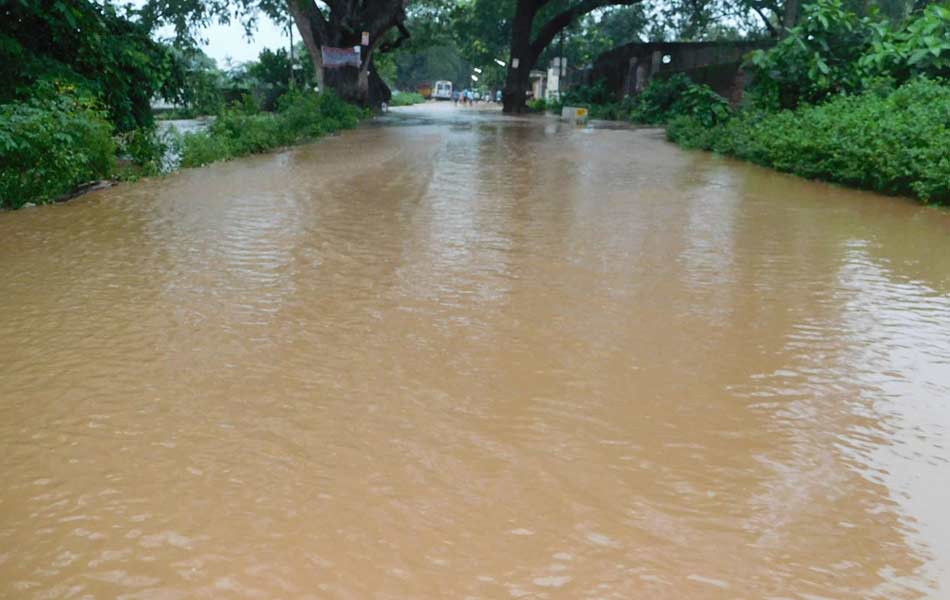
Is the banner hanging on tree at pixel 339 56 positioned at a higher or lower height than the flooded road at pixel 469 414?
higher

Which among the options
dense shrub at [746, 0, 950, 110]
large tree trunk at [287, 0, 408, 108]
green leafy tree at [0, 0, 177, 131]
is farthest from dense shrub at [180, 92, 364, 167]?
dense shrub at [746, 0, 950, 110]

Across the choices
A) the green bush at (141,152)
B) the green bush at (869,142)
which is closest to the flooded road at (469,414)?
the green bush at (869,142)

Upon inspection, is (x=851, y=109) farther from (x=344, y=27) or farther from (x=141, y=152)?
(x=344, y=27)

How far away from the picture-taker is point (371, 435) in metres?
3.27

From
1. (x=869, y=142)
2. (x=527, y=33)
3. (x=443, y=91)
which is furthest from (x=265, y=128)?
(x=443, y=91)

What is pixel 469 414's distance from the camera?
350cm

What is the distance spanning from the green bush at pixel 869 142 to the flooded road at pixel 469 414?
2862 millimetres

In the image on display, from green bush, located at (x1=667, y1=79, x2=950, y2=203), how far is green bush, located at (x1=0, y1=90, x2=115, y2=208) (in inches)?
370

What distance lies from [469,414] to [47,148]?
23.6ft

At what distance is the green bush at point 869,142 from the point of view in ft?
31.6

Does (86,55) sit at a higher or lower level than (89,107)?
higher

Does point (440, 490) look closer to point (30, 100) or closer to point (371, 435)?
point (371, 435)

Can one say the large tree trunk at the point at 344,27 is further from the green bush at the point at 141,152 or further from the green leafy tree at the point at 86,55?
the green bush at the point at 141,152

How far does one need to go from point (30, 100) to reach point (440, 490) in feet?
29.2
